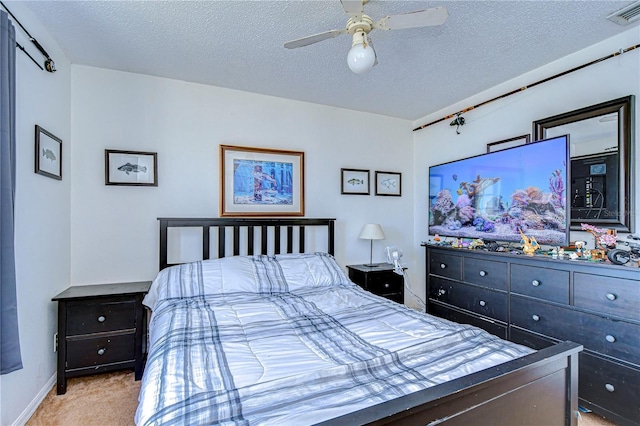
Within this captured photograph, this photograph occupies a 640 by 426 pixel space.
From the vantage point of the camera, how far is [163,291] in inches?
90.9

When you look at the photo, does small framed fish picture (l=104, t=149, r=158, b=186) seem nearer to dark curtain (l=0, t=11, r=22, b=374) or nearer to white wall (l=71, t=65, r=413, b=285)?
white wall (l=71, t=65, r=413, b=285)

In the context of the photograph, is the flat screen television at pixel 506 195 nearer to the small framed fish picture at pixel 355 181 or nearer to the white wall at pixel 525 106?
the white wall at pixel 525 106

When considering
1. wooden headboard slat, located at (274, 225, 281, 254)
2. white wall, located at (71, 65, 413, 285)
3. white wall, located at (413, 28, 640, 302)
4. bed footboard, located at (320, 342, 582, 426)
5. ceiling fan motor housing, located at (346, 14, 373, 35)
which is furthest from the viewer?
wooden headboard slat, located at (274, 225, 281, 254)

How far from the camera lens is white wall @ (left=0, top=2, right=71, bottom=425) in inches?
72.0

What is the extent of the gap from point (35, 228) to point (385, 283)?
9.57 feet

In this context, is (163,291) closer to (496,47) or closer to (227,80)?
(227,80)

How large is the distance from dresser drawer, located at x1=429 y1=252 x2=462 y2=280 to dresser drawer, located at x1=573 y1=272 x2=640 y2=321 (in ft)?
3.07

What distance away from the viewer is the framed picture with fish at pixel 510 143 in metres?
2.77

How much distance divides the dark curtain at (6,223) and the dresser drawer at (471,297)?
300 cm

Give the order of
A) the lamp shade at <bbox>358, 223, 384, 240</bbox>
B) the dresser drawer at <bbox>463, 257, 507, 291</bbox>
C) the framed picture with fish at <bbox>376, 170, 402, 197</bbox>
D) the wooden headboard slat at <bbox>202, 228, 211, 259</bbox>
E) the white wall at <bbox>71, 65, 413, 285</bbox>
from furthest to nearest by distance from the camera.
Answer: the framed picture with fish at <bbox>376, 170, 402, 197</bbox>, the lamp shade at <bbox>358, 223, 384, 240</bbox>, the wooden headboard slat at <bbox>202, 228, 211, 259</bbox>, the white wall at <bbox>71, 65, 413, 285</bbox>, the dresser drawer at <bbox>463, 257, 507, 291</bbox>

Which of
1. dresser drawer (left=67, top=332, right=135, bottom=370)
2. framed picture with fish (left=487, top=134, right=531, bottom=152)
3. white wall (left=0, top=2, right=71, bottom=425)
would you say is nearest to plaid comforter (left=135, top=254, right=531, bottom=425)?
dresser drawer (left=67, top=332, right=135, bottom=370)

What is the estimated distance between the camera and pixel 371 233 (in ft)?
11.3

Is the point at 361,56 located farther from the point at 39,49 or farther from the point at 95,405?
the point at 95,405

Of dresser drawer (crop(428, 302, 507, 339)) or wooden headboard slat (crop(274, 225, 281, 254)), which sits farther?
wooden headboard slat (crop(274, 225, 281, 254))
